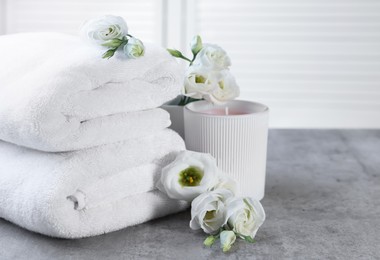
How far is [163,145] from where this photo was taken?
3.73ft

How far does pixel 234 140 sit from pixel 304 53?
1132mm

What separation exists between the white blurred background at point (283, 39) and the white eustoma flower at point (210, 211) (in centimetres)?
122

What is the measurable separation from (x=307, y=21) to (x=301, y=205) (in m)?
1.11

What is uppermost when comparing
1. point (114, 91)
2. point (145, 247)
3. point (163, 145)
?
point (114, 91)

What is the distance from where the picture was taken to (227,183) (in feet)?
3.73

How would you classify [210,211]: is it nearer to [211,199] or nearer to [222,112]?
[211,199]

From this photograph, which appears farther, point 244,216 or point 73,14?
point 73,14

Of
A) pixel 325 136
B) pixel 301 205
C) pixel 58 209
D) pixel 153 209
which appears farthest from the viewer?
pixel 325 136

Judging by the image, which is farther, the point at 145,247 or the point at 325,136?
the point at 325,136

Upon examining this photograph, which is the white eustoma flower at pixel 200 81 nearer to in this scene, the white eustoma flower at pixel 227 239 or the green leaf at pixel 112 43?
the green leaf at pixel 112 43

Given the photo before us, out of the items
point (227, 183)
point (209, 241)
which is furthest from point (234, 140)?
point (209, 241)

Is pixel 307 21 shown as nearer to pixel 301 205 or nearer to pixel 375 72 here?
pixel 375 72

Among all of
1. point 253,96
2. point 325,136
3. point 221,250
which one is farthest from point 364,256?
point 253,96

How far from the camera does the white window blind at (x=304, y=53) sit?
2229 mm
